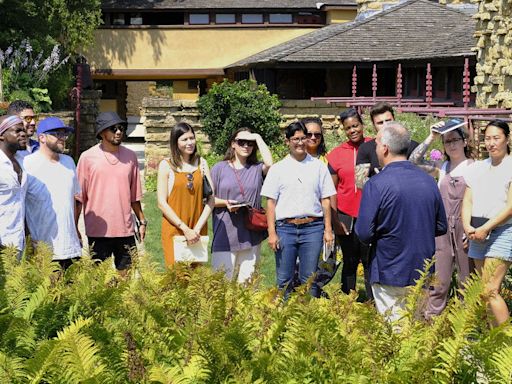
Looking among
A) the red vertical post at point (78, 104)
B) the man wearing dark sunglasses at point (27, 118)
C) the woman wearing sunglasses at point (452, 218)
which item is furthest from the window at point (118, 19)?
the woman wearing sunglasses at point (452, 218)

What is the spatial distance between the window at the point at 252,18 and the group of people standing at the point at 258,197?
89.9ft

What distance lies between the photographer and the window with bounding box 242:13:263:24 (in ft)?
116

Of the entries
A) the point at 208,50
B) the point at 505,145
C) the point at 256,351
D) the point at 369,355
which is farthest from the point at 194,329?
the point at 208,50

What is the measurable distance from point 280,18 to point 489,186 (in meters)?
29.2

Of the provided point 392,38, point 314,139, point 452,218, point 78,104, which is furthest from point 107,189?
point 392,38

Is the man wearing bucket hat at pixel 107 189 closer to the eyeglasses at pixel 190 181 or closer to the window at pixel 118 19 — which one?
the eyeglasses at pixel 190 181

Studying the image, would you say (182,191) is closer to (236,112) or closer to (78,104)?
(236,112)

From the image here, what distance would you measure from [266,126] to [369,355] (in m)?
17.3

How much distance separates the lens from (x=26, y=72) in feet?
69.5

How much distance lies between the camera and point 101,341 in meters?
3.82

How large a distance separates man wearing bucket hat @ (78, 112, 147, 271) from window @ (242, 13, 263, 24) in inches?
1105

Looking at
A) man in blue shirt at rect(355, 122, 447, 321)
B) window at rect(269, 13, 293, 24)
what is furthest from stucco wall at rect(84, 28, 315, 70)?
man in blue shirt at rect(355, 122, 447, 321)

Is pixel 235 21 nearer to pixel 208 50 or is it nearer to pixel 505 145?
pixel 208 50

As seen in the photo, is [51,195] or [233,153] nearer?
[51,195]
